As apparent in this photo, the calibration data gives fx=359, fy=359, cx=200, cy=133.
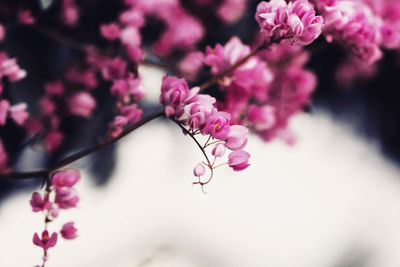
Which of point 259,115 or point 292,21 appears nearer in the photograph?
point 292,21

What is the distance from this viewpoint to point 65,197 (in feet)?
1.62

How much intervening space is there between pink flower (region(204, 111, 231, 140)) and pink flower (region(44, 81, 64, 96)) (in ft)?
1.60

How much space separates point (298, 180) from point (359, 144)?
0.24m

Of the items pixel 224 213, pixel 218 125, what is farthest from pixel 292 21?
pixel 224 213

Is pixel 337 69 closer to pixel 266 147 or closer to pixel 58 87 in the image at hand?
pixel 266 147

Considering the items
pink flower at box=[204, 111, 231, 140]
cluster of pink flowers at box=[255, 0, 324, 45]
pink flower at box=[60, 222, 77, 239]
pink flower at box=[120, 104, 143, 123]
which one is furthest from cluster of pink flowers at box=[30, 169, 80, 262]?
cluster of pink flowers at box=[255, 0, 324, 45]

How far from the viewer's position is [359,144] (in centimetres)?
98

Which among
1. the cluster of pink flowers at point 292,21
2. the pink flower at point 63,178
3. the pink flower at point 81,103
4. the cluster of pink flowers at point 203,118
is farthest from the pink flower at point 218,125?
the pink flower at point 81,103

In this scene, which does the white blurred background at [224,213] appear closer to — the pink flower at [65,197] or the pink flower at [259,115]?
the pink flower at [259,115]

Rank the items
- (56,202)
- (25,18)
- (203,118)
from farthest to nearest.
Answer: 1. (25,18)
2. (56,202)
3. (203,118)

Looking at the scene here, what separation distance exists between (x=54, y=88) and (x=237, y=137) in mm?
515

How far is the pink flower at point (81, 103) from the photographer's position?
2.52ft

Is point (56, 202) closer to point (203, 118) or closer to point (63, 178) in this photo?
point (63, 178)

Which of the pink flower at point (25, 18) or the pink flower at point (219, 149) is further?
the pink flower at point (25, 18)
